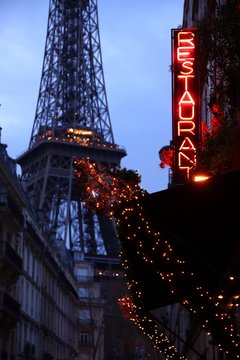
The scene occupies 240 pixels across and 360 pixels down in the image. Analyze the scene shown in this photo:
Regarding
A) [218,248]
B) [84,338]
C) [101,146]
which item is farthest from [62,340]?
[218,248]

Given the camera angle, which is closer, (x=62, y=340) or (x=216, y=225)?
(x=216, y=225)

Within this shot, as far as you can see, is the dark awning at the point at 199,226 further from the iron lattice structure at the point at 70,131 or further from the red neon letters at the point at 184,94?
the iron lattice structure at the point at 70,131

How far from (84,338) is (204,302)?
84.0m

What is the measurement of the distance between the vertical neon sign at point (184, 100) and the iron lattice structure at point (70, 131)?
7088 cm

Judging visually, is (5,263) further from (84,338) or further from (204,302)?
(84,338)

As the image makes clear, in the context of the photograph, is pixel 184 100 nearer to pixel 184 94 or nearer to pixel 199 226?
pixel 184 94

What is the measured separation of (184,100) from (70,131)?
82.9 m

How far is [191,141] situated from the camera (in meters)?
21.1

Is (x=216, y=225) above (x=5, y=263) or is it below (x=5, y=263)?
below

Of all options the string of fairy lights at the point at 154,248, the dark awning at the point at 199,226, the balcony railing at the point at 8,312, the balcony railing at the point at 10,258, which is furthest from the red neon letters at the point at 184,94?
the balcony railing at the point at 10,258

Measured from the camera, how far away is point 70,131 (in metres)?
104

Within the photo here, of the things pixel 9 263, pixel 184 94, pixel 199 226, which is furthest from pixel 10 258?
pixel 199 226

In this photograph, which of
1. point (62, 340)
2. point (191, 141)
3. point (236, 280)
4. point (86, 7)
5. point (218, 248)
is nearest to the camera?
point (236, 280)

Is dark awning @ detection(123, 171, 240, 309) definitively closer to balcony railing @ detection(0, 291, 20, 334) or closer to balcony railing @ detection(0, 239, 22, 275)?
balcony railing @ detection(0, 291, 20, 334)
